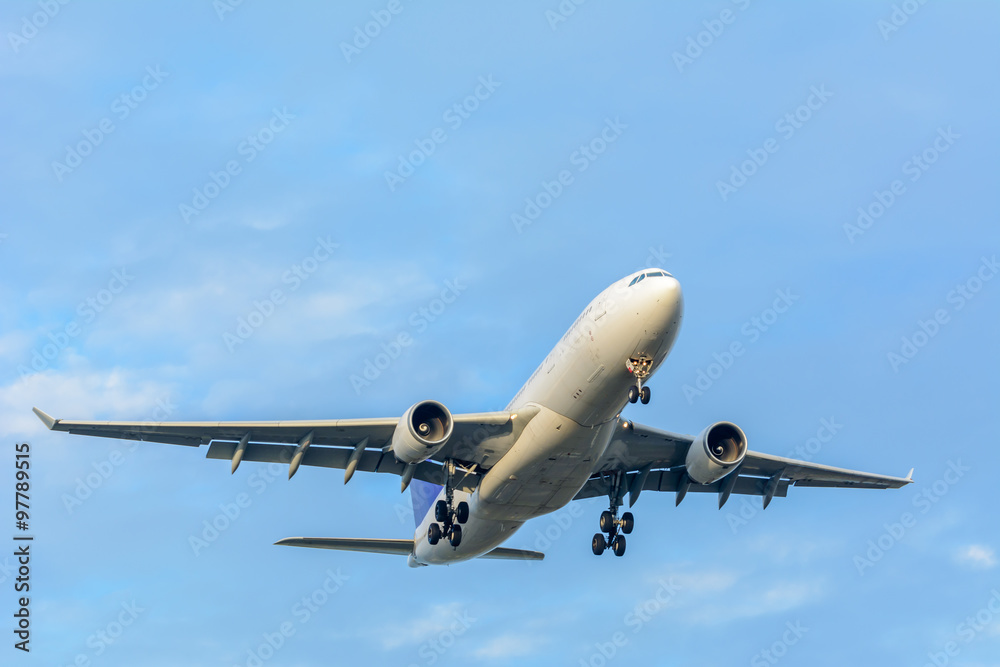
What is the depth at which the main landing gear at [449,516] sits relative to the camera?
36.4 meters

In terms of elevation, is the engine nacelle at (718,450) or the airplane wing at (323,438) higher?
the engine nacelle at (718,450)

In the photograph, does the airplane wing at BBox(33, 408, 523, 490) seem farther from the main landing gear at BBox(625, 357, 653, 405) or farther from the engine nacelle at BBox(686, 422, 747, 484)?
the engine nacelle at BBox(686, 422, 747, 484)

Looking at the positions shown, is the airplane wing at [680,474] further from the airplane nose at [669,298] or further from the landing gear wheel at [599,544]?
the airplane nose at [669,298]

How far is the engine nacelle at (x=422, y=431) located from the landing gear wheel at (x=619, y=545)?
27.3 ft

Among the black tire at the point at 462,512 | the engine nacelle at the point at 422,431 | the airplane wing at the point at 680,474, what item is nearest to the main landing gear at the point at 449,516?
the black tire at the point at 462,512

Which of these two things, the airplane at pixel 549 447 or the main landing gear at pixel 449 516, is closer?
the airplane at pixel 549 447

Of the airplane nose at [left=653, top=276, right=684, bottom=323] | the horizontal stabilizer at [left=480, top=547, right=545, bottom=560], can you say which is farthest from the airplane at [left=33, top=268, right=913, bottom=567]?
the horizontal stabilizer at [left=480, top=547, right=545, bottom=560]

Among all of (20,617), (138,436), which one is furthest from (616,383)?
(20,617)

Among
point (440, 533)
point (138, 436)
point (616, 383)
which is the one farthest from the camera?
point (440, 533)

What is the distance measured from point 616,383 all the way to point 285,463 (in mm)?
11438

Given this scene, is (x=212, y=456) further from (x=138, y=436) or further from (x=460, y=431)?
(x=460, y=431)

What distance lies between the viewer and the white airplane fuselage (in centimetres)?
3077

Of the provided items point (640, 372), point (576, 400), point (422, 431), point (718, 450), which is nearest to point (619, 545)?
point (718, 450)

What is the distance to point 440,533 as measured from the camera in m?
37.1
